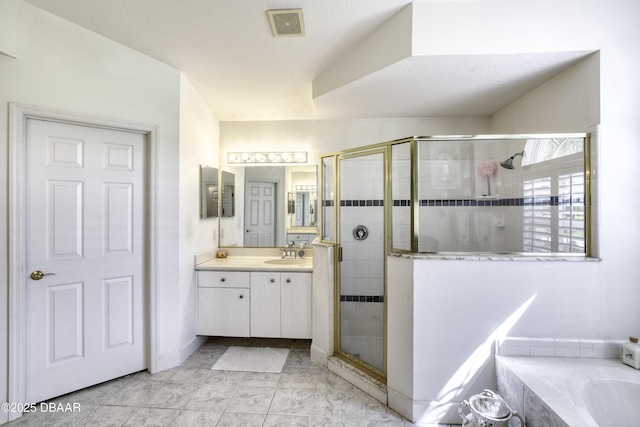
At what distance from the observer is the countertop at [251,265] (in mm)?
2727

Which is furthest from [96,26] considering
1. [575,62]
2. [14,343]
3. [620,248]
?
[620,248]

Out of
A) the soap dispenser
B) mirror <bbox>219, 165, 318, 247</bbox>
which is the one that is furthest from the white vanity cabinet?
the soap dispenser

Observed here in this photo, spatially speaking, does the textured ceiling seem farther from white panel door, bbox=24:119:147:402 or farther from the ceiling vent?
white panel door, bbox=24:119:147:402

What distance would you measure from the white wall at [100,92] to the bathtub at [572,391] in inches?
97.5

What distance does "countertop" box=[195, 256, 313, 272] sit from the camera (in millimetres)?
2727

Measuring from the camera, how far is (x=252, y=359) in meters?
2.62

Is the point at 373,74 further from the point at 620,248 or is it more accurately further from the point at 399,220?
the point at 620,248

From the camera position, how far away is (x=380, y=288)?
7.36 feet

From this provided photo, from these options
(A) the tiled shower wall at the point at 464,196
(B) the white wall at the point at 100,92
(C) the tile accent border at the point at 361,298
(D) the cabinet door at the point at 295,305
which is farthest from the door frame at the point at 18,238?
(A) the tiled shower wall at the point at 464,196

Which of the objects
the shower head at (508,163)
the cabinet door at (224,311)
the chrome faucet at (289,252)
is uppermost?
the shower head at (508,163)

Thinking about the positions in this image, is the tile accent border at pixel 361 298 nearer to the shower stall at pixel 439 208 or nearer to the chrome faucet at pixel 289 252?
the shower stall at pixel 439 208

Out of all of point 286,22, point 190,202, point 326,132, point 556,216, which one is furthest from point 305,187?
point 556,216

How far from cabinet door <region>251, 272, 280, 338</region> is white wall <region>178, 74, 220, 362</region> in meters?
0.57

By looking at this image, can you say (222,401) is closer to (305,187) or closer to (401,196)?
(401,196)
